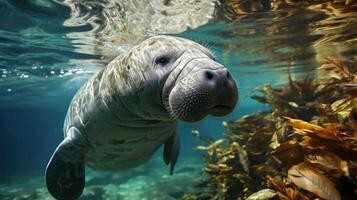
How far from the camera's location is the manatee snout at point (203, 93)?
9.16 ft

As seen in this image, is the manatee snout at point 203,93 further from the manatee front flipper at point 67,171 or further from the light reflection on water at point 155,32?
the manatee front flipper at point 67,171

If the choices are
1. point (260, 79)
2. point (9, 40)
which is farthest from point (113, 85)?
point (260, 79)

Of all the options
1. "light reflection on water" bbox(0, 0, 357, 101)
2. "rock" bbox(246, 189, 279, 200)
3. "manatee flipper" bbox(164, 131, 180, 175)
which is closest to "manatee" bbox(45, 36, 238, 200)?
"manatee flipper" bbox(164, 131, 180, 175)

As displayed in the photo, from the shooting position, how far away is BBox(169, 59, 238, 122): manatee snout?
110 inches

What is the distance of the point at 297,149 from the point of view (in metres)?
4.46

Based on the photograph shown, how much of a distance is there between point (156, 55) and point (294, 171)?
1.92 m

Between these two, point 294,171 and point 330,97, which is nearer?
point 294,171

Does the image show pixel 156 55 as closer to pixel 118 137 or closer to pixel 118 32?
pixel 118 137

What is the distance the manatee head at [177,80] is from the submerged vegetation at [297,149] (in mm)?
1141

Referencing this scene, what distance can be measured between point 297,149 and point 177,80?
2196 millimetres

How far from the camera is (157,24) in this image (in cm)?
1039

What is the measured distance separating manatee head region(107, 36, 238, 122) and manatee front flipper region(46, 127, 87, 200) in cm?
194

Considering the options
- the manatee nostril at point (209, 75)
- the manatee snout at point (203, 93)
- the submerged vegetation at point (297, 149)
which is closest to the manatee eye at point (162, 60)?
the manatee snout at point (203, 93)

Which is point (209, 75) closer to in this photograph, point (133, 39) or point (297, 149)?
point (297, 149)
